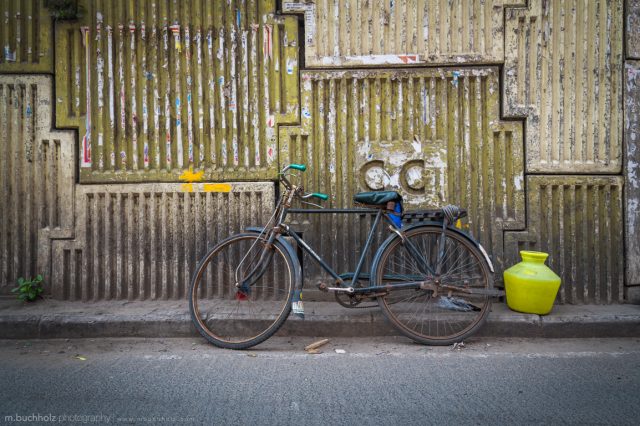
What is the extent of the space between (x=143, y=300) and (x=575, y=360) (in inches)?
148

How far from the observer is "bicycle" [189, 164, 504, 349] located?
354 centimetres

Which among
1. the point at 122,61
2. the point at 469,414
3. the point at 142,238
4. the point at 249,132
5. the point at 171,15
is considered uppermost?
the point at 171,15

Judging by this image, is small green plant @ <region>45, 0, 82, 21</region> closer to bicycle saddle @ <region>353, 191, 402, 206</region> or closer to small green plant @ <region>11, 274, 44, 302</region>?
small green plant @ <region>11, 274, 44, 302</region>

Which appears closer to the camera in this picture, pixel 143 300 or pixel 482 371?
pixel 482 371

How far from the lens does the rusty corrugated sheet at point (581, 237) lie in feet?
14.0

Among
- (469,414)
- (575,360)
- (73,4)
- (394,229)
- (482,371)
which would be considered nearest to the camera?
(469,414)

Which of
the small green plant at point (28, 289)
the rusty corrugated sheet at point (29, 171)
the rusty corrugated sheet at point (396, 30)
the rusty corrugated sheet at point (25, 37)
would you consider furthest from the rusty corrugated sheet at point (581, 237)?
the rusty corrugated sheet at point (25, 37)

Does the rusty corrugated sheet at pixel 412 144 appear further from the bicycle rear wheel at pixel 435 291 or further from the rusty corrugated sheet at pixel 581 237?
the bicycle rear wheel at pixel 435 291

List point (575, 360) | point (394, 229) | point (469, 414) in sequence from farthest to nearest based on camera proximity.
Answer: point (394, 229)
point (575, 360)
point (469, 414)

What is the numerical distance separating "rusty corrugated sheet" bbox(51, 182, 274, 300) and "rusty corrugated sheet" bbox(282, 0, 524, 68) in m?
1.67

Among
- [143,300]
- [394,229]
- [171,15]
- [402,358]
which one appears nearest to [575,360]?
[402,358]

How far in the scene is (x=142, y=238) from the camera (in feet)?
14.4

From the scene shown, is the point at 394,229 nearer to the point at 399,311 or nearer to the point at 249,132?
the point at 399,311

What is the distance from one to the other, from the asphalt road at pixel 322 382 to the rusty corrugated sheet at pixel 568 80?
5.77 ft
